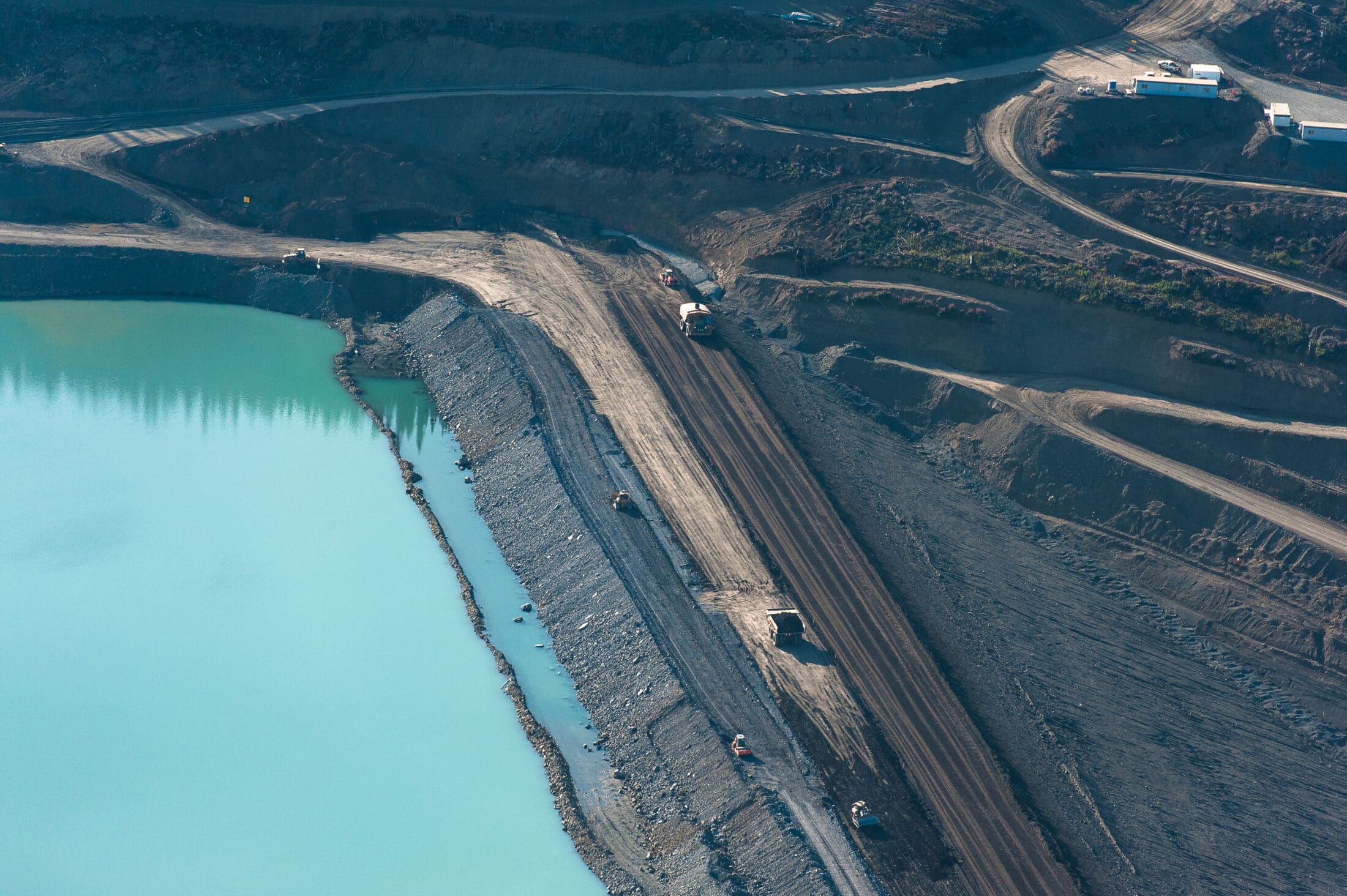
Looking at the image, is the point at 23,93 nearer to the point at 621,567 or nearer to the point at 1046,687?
the point at 621,567

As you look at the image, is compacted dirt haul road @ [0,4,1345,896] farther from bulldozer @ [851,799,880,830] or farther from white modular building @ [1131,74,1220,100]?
white modular building @ [1131,74,1220,100]

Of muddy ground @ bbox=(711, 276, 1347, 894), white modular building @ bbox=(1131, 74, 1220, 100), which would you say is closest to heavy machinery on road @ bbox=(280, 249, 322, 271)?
muddy ground @ bbox=(711, 276, 1347, 894)

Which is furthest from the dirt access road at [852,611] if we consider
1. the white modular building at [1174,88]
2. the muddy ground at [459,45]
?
the white modular building at [1174,88]

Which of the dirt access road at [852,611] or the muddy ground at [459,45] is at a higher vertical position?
the muddy ground at [459,45]

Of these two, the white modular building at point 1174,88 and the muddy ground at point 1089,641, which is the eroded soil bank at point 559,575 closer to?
the muddy ground at point 1089,641

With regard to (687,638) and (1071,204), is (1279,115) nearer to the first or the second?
(1071,204)

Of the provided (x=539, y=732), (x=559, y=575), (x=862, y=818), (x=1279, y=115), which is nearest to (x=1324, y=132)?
(x=1279, y=115)
